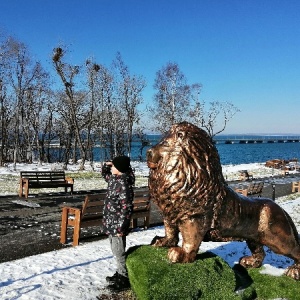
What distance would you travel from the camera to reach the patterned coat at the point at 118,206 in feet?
16.4

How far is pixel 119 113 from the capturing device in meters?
41.3

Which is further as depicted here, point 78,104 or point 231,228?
point 78,104

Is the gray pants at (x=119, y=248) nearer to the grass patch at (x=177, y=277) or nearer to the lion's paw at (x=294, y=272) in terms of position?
the grass patch at (x=177, y=277)

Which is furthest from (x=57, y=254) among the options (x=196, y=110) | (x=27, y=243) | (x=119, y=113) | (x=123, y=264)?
(x=119, y=113)

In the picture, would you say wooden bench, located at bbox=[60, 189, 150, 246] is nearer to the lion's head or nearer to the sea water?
the lion's head

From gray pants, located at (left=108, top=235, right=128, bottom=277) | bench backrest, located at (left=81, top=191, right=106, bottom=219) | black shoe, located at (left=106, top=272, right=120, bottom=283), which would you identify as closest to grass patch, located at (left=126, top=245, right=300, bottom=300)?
gray pants, located at (left=108, top=235, right=128, bottom=277)

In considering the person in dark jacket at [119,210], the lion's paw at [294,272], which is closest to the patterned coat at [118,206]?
the person in dark jacket at [119,210]

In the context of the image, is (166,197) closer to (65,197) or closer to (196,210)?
(196,210)

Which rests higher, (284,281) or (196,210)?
(196,210)

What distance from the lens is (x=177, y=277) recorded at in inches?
160

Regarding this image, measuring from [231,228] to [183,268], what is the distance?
73 centimetres

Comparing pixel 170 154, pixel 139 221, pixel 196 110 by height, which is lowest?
pixel 139 221

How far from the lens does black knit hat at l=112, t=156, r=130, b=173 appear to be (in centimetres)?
509

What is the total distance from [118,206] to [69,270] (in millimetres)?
1793
